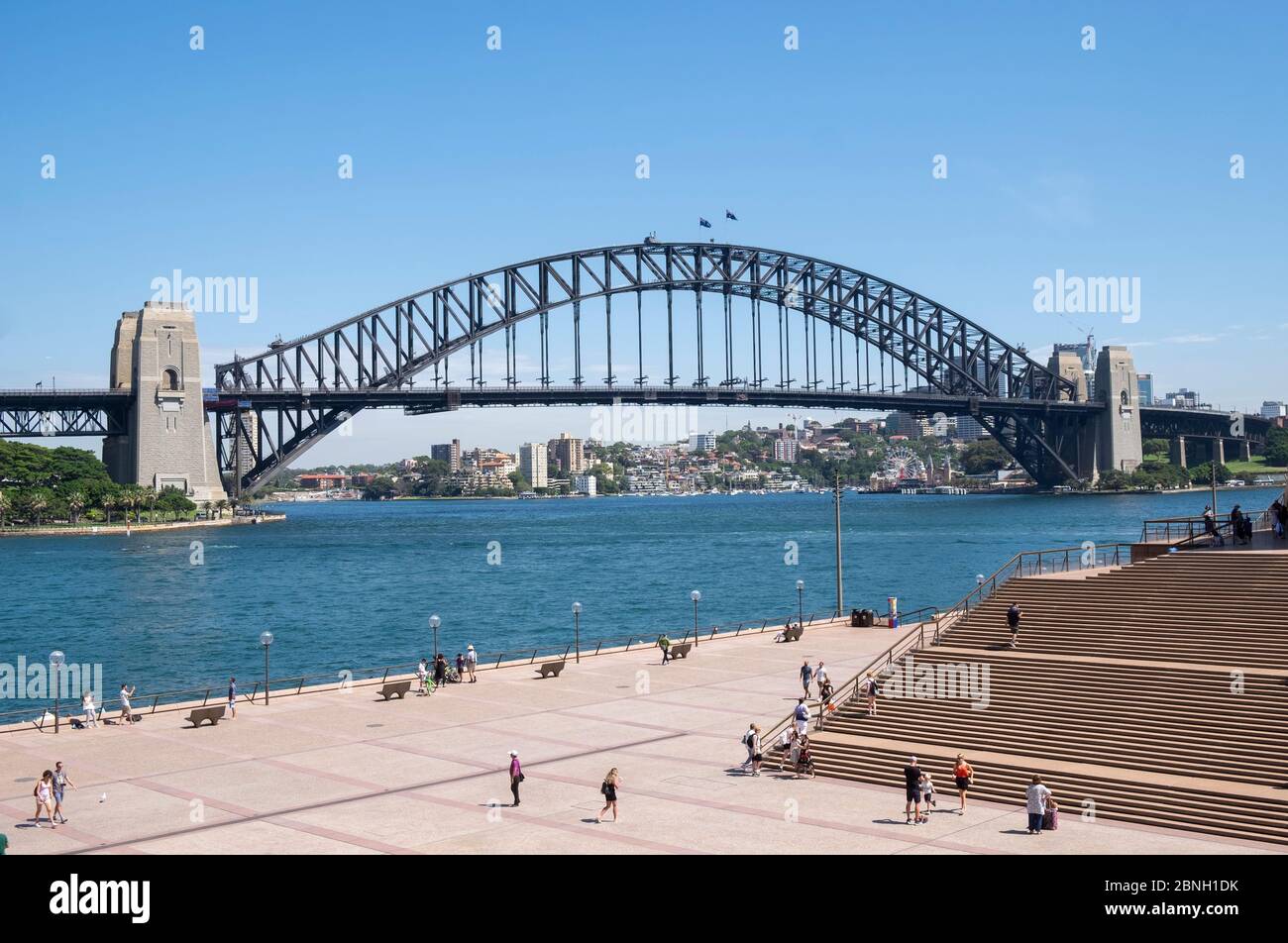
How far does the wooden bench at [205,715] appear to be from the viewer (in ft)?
85.1

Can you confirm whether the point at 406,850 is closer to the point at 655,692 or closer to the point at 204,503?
the point at 655,692

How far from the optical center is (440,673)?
31.0 meters

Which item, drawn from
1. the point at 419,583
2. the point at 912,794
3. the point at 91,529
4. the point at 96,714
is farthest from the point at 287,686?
the point at 91,529

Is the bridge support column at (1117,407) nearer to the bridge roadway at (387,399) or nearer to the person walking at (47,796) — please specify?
the bridge roadway at (387,399)

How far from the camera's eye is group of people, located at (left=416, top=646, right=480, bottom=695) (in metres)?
30.1

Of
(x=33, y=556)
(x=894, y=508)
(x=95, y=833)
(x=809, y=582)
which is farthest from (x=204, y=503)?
(x=95, y=833)

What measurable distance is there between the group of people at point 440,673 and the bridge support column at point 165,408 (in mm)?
90219

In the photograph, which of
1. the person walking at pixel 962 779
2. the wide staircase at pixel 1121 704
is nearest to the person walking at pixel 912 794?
the person walking at pixel 962 779

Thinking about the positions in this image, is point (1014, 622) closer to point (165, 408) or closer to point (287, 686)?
point (287, 686)

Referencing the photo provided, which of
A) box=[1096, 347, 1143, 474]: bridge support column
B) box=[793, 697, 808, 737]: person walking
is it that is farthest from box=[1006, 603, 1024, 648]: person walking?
box=[1096, 347, 1143, 474]: bridge support column

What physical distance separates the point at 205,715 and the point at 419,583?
48.1m
